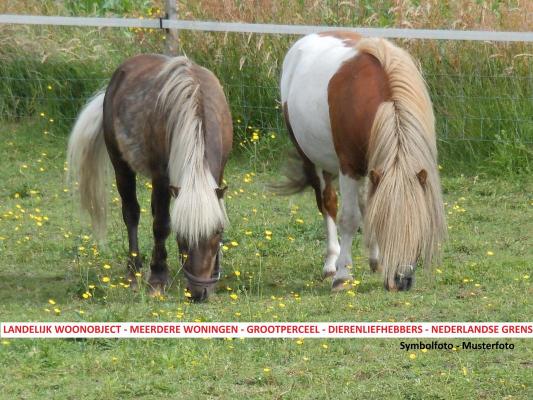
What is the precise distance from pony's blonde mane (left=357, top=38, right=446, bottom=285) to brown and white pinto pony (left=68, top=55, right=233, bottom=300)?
92 cm

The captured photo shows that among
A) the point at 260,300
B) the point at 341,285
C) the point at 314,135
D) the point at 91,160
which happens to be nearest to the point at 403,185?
the point at 341,285

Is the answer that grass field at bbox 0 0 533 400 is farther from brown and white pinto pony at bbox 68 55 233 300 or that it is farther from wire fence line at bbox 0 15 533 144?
brown and white pinto pony at bbox 68 55 233 300

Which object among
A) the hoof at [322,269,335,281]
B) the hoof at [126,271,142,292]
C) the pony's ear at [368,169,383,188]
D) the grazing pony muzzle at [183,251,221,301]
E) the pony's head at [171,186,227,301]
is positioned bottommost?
the hoof at [322,269,335,281]

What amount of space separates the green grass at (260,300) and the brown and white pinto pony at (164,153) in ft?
0.87

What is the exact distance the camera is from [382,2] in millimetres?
12727

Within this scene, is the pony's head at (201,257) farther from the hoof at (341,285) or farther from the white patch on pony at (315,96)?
the white patch on pony at (315,96)

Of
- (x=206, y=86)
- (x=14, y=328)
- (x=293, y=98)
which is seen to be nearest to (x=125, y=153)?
(x=206, y=86)

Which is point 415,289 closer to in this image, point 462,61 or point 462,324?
point 462,324

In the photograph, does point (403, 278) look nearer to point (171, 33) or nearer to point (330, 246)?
point (330, 246)

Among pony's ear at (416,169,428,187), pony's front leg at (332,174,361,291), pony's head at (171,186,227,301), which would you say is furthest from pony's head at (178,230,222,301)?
pony's ear at (416,169,428,187)

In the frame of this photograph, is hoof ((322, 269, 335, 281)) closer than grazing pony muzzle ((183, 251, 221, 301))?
No

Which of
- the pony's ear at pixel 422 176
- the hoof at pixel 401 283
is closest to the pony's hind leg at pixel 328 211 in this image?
the hoof at pixel 401 283

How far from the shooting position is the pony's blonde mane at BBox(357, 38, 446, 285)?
6.50m

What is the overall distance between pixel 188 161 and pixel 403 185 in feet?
4.09
